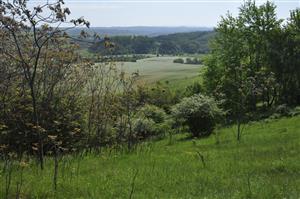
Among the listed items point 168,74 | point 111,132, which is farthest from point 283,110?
point 168,74

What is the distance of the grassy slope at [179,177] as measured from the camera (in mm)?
8836

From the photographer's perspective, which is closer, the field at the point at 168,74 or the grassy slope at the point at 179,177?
the grassy slope at the point at 179,177

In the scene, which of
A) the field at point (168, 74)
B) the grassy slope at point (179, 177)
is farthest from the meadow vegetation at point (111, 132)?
the field at point (168, 74)

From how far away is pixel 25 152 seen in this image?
1728 centimetres

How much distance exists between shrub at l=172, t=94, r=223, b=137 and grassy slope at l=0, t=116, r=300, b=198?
10941 mm

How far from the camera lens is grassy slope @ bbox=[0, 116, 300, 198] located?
29.0 ft

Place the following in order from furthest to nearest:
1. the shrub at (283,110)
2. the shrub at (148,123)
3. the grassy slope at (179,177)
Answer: the shrub at (283,110) < the shrub at (148,123) < the grassy slope at (179,177)

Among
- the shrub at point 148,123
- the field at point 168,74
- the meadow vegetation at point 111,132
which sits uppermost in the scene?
the meadow vegetation at point 111,132

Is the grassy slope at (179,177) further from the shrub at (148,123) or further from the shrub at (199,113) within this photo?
the shrub at (199,113)

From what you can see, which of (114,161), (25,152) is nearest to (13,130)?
(25,152)

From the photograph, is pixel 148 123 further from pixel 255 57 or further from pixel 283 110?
pixel 255 57

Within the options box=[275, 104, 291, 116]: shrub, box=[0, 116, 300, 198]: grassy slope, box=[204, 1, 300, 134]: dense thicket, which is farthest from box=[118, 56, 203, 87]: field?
box=[0, 116, 300, 198]: grassy slope

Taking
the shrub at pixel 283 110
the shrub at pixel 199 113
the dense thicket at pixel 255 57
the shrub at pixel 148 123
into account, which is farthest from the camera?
the dense thicket at pixel 255 57

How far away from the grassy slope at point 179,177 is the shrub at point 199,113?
10.9 meters
